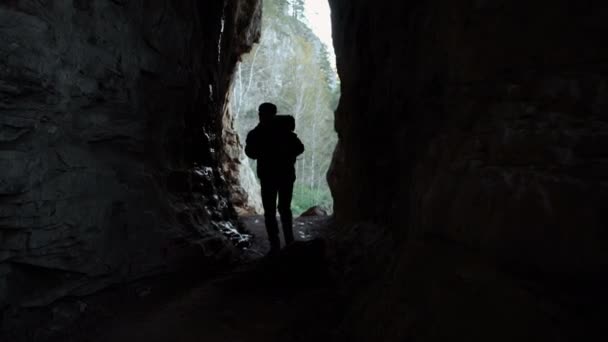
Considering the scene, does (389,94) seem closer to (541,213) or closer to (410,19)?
(410,19)

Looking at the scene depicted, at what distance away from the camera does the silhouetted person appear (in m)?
4.66

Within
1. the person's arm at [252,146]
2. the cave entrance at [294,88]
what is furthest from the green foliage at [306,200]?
the person's arm at [252,146]

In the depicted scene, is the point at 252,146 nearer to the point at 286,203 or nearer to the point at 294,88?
the point at 286,203

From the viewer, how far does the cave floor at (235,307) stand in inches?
116

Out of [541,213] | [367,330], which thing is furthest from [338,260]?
[541,213]

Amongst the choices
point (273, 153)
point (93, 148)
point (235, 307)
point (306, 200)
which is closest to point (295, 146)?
point (273, 153)

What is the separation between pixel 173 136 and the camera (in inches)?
183

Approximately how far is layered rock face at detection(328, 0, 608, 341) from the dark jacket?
7.10 ft

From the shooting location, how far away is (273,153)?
15.3 ft

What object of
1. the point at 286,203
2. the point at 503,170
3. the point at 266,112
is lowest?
the point at 286,203

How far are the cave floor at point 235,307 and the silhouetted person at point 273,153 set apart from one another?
74 centimetres

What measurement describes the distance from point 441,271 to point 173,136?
Answer: 3.67 metres

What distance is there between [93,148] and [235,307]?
1.87 m

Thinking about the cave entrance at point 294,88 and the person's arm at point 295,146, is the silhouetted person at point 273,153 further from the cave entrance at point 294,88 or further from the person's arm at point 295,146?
the cave entrance at point 294,88
